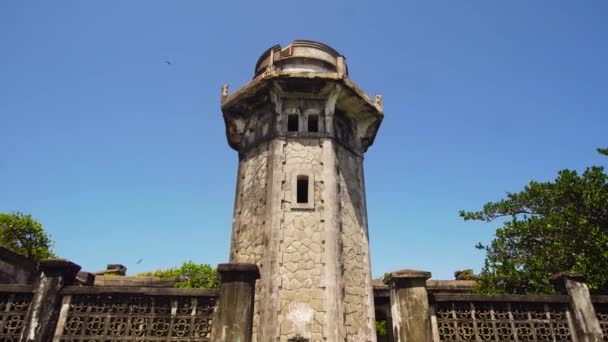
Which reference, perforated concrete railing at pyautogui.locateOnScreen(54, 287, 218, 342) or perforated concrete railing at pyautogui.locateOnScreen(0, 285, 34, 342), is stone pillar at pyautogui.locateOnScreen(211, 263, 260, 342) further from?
perforated concrete railing at pyautogui.locateOnScreen(0, 285, 34, 342)

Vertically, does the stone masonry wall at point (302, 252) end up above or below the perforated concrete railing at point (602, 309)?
above

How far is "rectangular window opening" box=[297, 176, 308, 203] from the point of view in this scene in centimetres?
1168

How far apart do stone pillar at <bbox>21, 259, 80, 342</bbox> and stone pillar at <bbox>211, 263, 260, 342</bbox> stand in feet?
10.5

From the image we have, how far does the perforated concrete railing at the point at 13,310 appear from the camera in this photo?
7.32 metres

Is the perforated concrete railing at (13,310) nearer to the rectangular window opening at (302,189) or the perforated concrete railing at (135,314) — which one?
the perforated concrete railing at (135,314)

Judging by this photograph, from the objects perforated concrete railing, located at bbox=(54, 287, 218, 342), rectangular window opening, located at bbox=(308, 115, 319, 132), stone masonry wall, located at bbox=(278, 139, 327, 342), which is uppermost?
rectangular window opening, located at bbox=(308, 115, 319, 132)

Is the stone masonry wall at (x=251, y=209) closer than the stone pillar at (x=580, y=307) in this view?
No

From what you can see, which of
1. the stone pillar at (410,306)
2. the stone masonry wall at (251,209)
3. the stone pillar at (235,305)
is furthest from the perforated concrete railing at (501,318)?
the stone masonry wall at (251,209)

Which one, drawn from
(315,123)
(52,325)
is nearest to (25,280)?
(52,325)

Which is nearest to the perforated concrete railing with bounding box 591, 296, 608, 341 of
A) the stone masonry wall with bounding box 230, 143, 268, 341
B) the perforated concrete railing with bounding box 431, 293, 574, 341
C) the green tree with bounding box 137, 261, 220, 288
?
the perforated concrete railing with bounding box 431, 293, 574, 341

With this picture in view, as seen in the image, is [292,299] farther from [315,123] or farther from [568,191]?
[568,191]

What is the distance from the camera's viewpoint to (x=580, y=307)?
7.73 m

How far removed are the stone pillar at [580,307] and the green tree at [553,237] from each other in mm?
4528

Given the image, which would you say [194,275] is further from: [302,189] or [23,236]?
[302,189]
